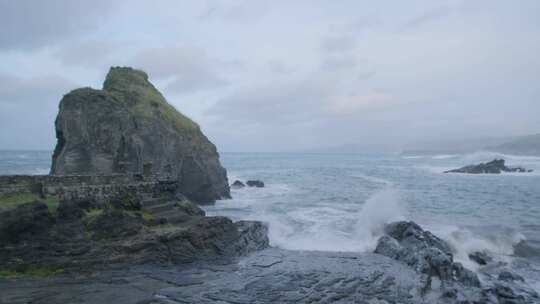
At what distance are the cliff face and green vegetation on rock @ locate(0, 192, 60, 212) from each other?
249 inches

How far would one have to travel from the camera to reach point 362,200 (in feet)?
135

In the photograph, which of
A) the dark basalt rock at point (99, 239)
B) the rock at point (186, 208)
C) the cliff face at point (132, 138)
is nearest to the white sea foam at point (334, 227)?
the dark basalt rock at point (99, 239)

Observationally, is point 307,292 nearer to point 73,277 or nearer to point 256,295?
point 256,295

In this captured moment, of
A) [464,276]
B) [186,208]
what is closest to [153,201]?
[186,208]

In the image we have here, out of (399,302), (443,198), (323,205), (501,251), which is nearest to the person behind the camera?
(399,302)

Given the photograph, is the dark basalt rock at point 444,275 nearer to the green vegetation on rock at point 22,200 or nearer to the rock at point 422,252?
the rock at point 422,252

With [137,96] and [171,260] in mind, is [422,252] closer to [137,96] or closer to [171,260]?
[171,260]

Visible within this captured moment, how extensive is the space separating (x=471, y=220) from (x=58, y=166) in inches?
1158

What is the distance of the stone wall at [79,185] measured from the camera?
63.8ft

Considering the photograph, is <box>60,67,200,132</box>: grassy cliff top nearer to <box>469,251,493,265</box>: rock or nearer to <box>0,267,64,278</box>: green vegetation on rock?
<box>0,267,64,278</box>: green vegetation on rock

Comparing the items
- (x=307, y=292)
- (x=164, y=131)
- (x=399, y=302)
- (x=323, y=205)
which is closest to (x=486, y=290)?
(x=399, y=302)

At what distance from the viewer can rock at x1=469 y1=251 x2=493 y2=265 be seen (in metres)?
20.8

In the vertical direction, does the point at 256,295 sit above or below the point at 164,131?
below

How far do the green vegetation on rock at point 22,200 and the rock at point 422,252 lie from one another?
1524 centimetres
